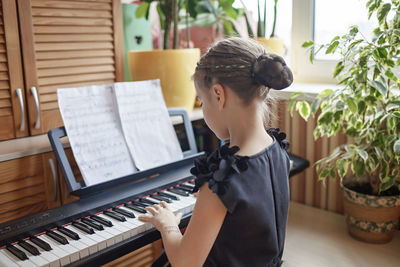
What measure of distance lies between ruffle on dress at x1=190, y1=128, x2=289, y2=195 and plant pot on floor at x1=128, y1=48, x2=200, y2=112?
0.91 metres

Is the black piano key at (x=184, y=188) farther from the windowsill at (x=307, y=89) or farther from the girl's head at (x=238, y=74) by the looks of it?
the windowsill at (x=307, y=89)

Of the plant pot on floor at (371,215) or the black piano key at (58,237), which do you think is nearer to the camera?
the black piano key at (58,237)

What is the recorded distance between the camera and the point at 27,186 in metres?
1.44

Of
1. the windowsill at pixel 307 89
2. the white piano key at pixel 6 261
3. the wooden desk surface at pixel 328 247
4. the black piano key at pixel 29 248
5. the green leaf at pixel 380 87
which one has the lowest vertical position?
the wooden desk surface at pixel 328 247

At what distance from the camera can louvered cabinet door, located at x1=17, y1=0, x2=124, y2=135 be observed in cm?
A: 160

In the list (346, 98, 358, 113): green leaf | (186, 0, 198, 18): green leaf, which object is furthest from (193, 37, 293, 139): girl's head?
(186, 0, 198, 18): green leaf

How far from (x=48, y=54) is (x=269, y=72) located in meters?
1.01

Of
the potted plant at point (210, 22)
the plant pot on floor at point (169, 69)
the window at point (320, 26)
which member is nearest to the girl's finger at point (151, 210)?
the plant pot on floor at point (169, 69)

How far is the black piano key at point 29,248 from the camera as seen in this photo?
1.08 metres

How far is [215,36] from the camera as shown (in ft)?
8.11

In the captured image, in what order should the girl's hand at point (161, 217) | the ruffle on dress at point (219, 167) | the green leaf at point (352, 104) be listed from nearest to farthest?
the ruffle on dress at point (219, 167), the girl's hand at point (161, 217), the green leaf at point (352, 104)

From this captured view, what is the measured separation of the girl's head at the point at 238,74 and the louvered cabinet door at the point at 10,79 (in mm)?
836

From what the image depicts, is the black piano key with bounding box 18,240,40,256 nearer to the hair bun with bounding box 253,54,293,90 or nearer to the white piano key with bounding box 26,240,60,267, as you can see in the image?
the white piano key with bounding box 26,240,60,267

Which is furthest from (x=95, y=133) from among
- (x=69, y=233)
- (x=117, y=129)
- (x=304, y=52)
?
(x=304, y=52)
